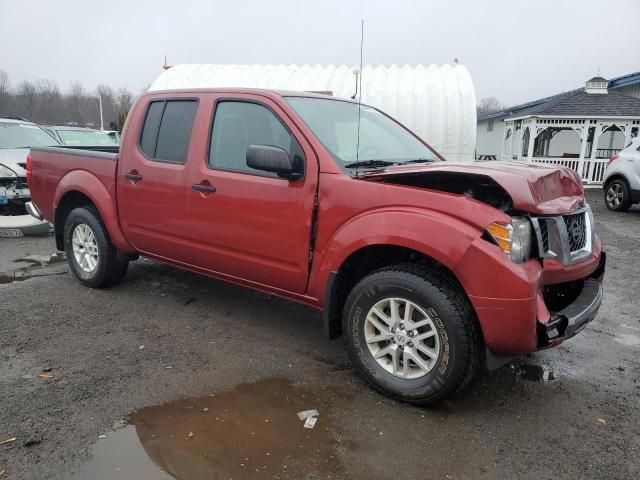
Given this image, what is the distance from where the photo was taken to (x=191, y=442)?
2684 mm

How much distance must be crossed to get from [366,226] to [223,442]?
1.47m

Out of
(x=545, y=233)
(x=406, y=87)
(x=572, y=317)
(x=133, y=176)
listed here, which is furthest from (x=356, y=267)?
(x=406, y=87)

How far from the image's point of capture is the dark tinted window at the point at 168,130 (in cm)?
416

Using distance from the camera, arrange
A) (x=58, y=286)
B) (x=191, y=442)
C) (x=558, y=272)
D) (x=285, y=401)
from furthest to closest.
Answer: (x=58, y=286) → (x=285, y=401) → (x=558, y=272) → (x=191, y=442)

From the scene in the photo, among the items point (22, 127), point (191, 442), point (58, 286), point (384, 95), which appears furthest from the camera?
point (384, 95)

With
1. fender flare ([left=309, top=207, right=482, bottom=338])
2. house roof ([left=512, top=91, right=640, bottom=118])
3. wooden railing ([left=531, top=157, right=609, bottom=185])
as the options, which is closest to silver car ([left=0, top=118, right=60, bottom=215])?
fender flare ([left=309, top=207, right=482, bottom=338])

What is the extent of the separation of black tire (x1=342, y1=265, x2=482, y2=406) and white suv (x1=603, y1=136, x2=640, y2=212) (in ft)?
34.4

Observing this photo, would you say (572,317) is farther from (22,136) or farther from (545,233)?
(22,136)

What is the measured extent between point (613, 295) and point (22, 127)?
1005 centimetres

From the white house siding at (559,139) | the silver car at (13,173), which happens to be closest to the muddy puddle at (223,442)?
the silver car at (13,173)

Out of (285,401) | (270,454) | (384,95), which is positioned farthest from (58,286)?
(384,95)

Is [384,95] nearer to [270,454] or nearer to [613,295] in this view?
[613,295]

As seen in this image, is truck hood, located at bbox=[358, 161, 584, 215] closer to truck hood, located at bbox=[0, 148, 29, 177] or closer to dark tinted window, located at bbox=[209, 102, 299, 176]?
dark tinted window, located at bbox=[209, 102, 299, 176]

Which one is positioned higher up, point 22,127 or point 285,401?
point 22,127
